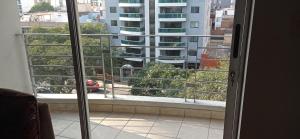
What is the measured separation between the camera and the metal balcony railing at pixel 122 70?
2848 millimetres

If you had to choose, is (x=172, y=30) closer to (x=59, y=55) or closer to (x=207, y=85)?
(x=207, y=85)

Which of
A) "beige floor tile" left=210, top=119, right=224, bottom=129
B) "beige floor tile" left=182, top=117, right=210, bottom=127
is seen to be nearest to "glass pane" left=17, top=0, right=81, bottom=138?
"beige floor tile" left=182, top=117, right=210, bottom=127

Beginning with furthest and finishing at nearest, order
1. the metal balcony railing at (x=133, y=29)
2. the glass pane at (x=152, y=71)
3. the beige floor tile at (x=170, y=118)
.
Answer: the beige floor tile at (x=170, y=118)
the metal balcony railing at (x=133, y=29)
the glass pane at (x=152, y=71)

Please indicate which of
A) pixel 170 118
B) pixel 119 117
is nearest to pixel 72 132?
pixel 119 117

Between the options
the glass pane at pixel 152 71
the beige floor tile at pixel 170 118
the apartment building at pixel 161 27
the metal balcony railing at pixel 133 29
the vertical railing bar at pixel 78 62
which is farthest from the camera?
the beige floor tile at pixel 170 118

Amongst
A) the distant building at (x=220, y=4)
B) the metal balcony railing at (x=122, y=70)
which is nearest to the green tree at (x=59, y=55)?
the metal balcony railing at (x=122, y=70)

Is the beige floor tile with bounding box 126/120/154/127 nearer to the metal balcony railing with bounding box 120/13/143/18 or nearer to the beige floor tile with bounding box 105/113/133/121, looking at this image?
the beige floor tile with bounding box 105/113/133/121

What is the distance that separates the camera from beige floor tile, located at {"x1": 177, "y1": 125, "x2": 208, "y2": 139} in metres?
2.46

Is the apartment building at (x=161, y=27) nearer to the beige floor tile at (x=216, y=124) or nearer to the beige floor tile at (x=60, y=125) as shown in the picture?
the beige floor tile at (x=216, y=124)

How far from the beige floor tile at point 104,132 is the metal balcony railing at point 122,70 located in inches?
20.0

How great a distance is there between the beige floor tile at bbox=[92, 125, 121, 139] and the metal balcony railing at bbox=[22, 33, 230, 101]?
0.51 metres

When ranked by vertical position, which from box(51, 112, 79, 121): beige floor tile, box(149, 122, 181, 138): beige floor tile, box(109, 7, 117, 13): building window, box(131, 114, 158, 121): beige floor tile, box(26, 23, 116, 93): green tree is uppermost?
box(109, 7, 117, 13): building window

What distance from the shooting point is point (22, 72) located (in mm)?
2732

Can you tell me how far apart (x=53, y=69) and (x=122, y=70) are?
0.78 meters
